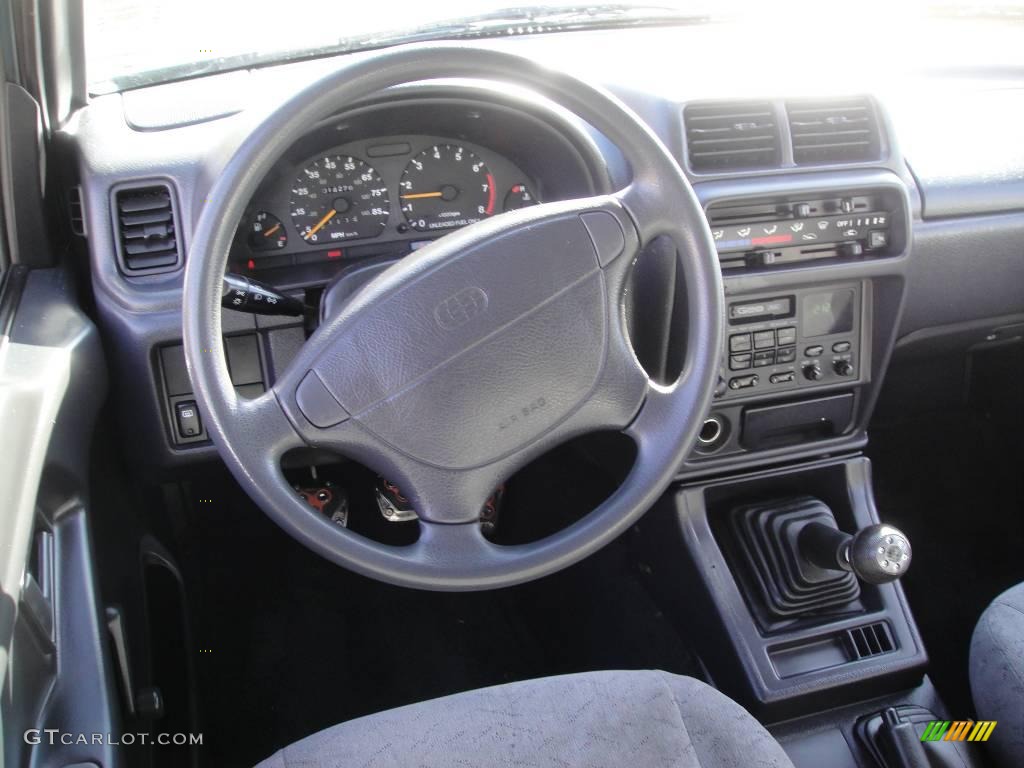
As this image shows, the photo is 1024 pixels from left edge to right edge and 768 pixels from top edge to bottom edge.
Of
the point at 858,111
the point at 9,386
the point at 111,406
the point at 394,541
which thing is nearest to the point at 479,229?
the point at 9,386

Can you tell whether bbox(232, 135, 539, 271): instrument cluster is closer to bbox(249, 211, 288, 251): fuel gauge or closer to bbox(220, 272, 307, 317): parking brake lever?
bbox(249, 211, 288, 251): fuel gauge

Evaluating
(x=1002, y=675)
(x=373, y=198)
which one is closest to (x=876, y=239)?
(x=1002, y=675)

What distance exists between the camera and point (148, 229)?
146 centimetres

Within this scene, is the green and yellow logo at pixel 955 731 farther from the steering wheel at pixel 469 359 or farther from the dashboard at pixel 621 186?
the steering wheel at pixel 469 359

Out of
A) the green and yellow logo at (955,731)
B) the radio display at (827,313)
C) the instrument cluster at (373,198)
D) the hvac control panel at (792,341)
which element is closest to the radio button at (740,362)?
the hvac control panel at (792,341)

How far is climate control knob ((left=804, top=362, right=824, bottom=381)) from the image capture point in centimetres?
175

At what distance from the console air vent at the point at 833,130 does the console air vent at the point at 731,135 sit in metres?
0.04

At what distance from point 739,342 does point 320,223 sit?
0.74m

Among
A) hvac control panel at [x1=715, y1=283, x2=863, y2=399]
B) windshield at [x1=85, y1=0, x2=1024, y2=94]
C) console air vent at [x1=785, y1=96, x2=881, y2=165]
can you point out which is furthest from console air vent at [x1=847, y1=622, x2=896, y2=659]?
windshield at [x1=85, y1=0, x2=1024, y2=94]

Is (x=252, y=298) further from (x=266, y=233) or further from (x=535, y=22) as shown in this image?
(x=535, y=22)

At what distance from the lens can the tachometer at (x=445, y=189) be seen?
5.13 feet

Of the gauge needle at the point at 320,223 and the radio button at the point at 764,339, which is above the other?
the gauge needle at the point at 320,223

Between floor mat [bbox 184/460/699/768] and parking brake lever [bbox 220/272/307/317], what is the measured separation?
665mm

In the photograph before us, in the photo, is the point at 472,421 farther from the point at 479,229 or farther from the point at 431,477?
the point at 479,229
